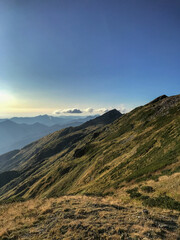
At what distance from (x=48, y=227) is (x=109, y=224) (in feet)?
19.8

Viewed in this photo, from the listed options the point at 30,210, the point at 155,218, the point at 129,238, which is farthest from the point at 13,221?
the point at 155,218

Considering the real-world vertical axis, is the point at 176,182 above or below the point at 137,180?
above

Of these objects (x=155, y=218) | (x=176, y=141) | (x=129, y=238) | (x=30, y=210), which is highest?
(x=176, y=141)

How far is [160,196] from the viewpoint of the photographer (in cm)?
1792

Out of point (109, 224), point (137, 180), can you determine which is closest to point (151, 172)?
point (137, 180)

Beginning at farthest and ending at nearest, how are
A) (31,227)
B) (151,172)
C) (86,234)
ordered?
1. (151,172)
2. (31,227)
3. (86,234)

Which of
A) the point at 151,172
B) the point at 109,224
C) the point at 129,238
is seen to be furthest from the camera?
the point at 151,172

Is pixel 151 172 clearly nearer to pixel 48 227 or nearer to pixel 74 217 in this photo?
pixel 74 217

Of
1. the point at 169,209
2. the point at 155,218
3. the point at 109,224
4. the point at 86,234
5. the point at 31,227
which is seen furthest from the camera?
the point at 169,209

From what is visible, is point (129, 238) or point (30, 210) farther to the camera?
point (30, 210)

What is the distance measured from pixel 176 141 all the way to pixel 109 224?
2724cm

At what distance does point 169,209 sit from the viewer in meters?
15.2

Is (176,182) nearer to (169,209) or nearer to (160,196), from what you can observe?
(160,196)

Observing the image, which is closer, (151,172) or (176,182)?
(176,182)
